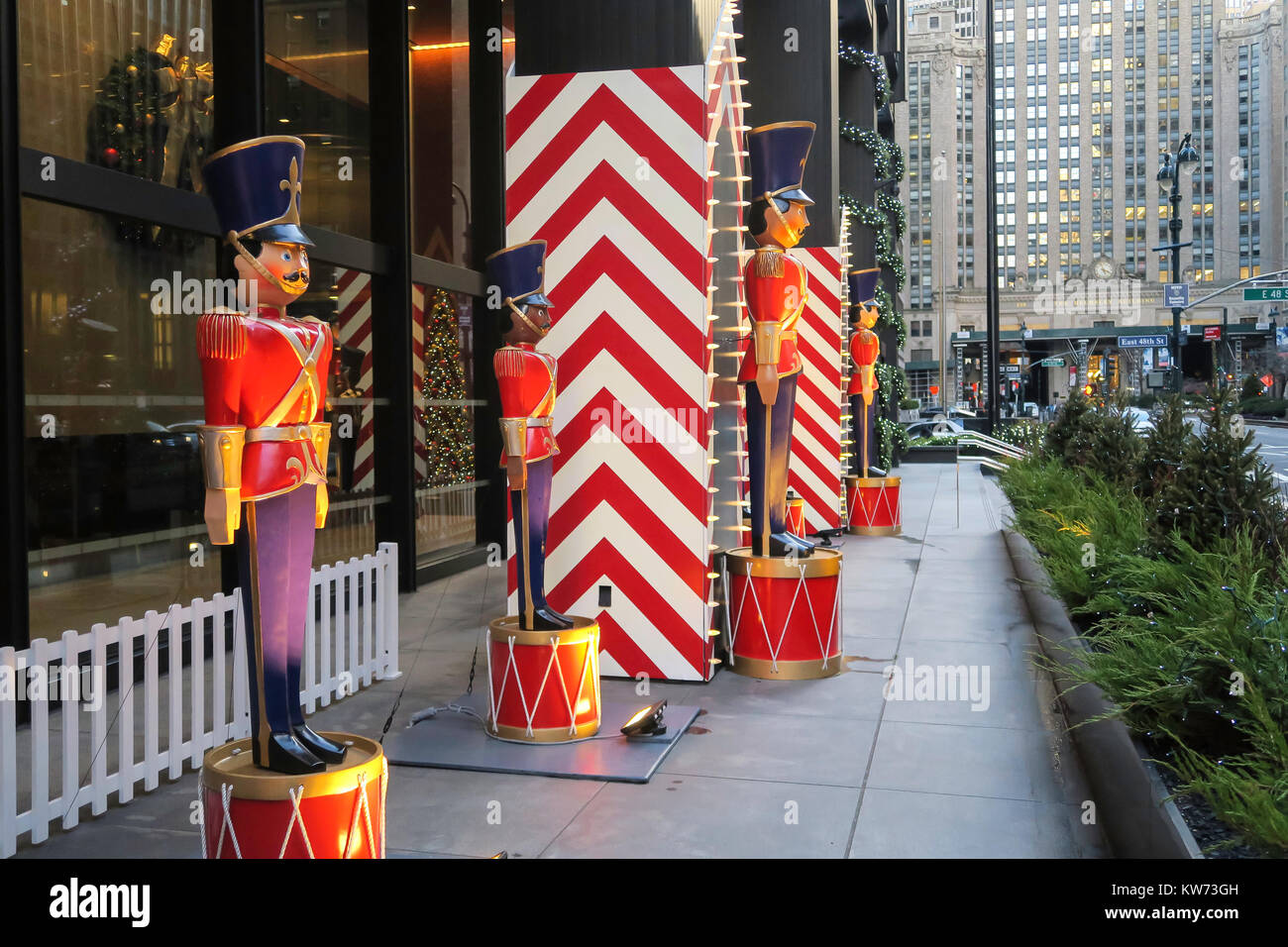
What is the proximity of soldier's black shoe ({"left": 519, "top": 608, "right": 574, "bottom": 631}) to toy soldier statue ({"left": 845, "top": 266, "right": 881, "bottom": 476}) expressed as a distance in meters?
9.46

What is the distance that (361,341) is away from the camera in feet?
35.8

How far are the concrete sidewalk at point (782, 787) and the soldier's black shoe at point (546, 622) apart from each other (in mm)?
879

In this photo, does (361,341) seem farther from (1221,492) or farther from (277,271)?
(1221,492)

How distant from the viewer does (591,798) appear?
4.81 meters

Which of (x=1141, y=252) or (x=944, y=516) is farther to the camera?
(x=1141, y=252)

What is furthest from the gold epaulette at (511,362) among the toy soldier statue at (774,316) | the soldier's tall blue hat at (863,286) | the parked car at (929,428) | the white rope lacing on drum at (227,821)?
the parked car at (929,428)

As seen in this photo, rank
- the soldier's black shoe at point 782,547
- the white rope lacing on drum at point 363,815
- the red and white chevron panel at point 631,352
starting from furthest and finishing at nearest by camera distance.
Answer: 1. the soldier's black shoe at point 782,547
2. the red and white chevron panel at point 631,352
3. the white rope lacing on drum at point 363,815

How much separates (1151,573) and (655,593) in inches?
117

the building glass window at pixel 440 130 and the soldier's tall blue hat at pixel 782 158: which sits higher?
the building glass window at pixel 440 130

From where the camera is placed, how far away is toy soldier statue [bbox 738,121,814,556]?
23.4 ft

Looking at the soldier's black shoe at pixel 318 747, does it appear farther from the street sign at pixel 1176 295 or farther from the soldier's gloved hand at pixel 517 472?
the street sign at pixel 1176 295

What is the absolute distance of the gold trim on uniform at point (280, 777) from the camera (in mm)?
3367

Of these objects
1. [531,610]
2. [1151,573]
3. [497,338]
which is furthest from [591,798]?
[497,338]

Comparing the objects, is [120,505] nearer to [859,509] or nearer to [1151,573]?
[1151,573]
